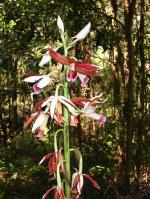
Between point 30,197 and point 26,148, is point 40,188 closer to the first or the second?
point 30,197

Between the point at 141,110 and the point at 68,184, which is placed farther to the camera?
the point at 141,110

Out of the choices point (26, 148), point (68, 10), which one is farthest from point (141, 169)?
point (26, 148)

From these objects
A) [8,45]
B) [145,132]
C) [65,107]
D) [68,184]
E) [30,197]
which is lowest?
[30,197]

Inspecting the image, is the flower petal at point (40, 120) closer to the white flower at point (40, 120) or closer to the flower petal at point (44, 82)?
the white flower at point (40, 120)

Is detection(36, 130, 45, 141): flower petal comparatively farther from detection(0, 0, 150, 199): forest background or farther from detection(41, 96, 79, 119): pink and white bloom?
detection(0, 0, 150, 199): forest background

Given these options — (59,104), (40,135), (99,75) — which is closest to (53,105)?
(59,104)

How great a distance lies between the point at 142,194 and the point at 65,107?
5.44m

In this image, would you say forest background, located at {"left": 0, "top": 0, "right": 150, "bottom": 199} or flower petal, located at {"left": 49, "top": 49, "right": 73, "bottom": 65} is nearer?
flower petal, located at {"left": 49, "top": 49, "right": 73, "bottom": 65}

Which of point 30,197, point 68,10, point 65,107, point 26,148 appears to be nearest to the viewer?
point 65,107

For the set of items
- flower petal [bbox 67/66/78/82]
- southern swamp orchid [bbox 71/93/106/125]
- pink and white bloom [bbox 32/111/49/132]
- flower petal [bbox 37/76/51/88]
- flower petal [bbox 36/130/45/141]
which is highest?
flower petal [bbox 67/66/78/82]

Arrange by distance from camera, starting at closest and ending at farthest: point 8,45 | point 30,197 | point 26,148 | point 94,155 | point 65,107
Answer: point 65,107
point 8,45
point 30,197
point 94,155
point 26,148

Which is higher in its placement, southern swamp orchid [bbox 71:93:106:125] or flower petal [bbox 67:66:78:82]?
flower petal [bbox 67:66:78:82]

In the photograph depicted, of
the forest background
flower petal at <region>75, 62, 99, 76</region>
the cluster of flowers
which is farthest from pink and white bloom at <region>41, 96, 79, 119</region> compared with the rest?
the forest background

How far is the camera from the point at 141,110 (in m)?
7.34
